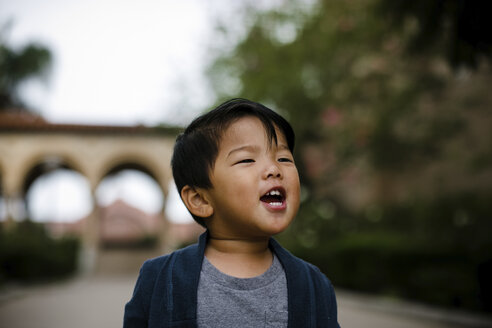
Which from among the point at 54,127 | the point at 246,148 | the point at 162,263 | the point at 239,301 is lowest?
the point at 239,301

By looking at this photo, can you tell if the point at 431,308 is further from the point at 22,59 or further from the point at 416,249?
the point at 22,59

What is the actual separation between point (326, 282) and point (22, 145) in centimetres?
2085

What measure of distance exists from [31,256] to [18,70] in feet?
72.9

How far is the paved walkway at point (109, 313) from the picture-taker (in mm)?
6176

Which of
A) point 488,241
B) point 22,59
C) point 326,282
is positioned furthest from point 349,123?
point 22,59

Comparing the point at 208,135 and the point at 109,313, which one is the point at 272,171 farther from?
the point at 109,313

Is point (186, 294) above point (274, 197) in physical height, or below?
A: below

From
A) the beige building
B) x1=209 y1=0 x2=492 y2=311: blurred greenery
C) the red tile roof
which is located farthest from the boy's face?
the red tile roof

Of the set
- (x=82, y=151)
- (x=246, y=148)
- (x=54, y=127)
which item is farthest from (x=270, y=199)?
(x=54, y=127)

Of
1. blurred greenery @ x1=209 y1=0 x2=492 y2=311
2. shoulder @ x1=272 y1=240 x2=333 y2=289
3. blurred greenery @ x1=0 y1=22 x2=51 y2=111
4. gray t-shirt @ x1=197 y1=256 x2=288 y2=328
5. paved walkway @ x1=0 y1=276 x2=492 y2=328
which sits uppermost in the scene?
blurred greenery @ x1=0 y1=22 x2=51 y2=111

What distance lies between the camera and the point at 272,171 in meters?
1.40

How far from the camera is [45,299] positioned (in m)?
9.62

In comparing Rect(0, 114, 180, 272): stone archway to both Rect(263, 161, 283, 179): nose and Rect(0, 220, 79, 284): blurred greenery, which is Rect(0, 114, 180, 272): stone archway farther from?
Rect(263, 161, 283, 179): nose

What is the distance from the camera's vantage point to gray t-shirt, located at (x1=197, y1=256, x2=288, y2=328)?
1363 millimetres
